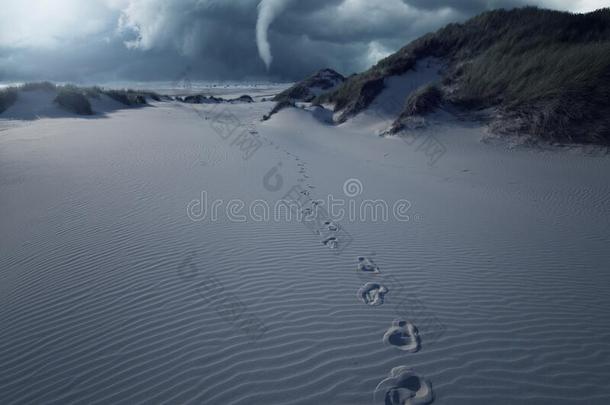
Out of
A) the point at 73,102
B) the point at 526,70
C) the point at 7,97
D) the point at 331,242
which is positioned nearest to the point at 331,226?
the point at 331,242

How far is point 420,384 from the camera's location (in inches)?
103

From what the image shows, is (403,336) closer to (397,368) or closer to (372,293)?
(397,368)

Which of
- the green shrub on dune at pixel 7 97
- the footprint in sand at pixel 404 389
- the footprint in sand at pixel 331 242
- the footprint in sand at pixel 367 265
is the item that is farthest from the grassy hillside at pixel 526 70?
the green shrub on dune at pixel 7 97

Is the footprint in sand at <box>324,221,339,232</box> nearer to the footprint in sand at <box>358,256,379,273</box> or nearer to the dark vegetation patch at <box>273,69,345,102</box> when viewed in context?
the footprint in sand at <box>358,256,379,273</box>

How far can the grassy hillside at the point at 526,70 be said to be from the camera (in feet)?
37.0

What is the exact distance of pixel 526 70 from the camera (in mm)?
14492

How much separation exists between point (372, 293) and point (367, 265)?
0.74 m

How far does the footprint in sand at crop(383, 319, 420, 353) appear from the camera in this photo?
9.95 ft

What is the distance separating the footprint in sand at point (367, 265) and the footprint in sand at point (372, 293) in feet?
1.27

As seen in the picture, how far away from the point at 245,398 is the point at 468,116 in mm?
15789

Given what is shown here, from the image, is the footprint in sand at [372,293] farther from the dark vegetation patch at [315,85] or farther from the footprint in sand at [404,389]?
the dark vegetation patch at [315,85]

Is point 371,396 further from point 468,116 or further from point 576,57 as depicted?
point 576,57

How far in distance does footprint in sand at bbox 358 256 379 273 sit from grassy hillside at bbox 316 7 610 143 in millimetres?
10536

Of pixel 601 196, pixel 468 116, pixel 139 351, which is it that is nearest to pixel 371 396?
pixel 139 351
